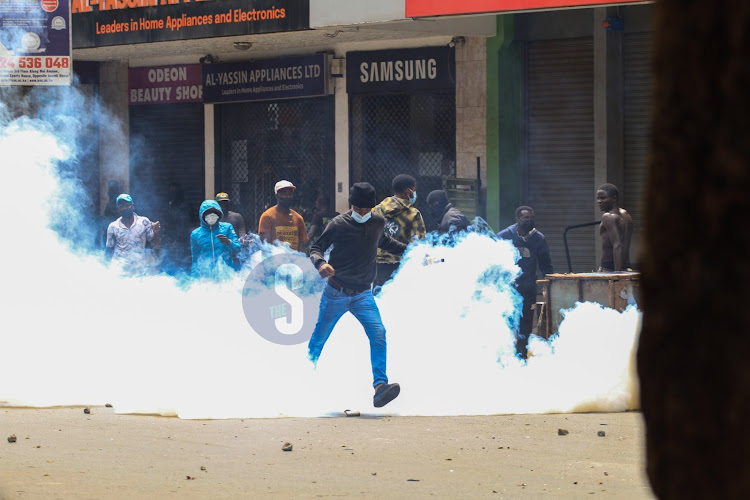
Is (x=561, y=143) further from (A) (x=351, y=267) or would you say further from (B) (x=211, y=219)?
(A) (x=351, y=267)

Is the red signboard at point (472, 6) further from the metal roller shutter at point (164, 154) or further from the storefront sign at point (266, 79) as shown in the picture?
the metal roller shutter at point (164, 154)

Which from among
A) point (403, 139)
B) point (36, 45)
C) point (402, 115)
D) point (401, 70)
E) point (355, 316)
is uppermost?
point (401, 70)

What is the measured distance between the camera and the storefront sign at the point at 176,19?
50.5ft

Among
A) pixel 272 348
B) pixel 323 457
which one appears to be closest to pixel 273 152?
pixel 272 348

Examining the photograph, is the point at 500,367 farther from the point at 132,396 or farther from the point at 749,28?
the point at 749,28

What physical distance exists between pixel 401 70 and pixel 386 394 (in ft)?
27.6

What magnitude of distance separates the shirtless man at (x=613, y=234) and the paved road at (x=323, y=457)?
2287mm

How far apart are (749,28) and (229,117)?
665 inches

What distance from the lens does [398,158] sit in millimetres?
16703

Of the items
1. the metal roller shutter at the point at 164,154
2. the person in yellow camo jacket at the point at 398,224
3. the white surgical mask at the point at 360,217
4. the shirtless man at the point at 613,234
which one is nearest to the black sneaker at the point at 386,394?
the white surgical mask at the point at 360,217

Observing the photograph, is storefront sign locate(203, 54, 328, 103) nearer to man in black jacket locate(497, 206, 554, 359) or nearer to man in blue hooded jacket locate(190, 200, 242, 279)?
man in blue hooded jacket locate(190, 200, 242, 279)

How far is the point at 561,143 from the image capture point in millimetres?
15531

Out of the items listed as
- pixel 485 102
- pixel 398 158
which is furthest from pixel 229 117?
pixel 485 102

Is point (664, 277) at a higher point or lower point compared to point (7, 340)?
higher
